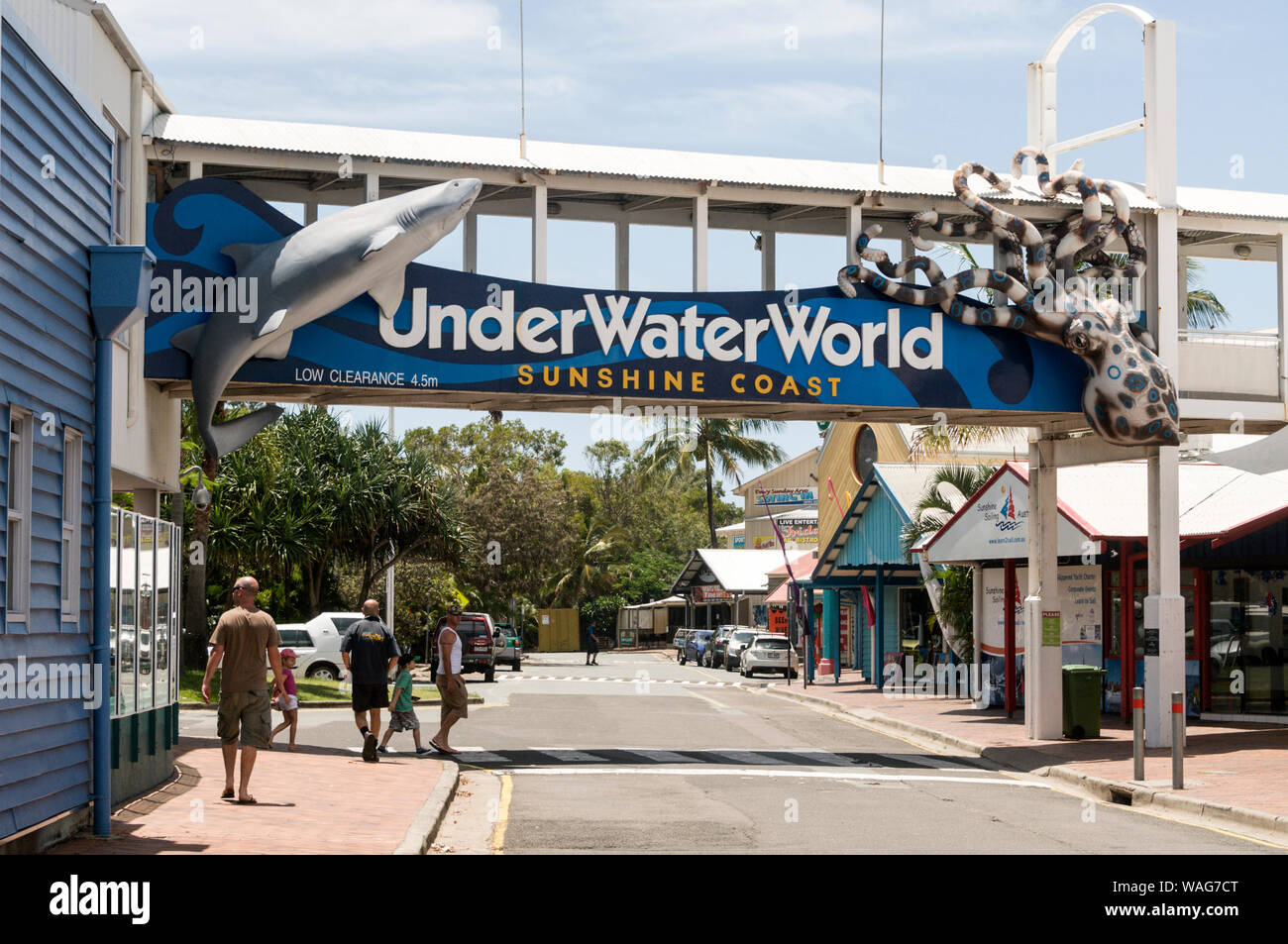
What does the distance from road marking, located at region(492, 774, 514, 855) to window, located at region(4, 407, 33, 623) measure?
366 cm

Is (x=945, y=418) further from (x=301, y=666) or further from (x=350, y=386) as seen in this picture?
(x=301, y=666)

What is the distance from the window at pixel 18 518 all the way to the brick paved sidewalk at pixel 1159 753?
10325mm

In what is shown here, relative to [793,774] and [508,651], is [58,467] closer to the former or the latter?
[793,774]

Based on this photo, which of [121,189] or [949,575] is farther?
[949,575]

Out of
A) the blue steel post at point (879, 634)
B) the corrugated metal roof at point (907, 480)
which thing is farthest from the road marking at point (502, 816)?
the blue steel post at point (879, 634)

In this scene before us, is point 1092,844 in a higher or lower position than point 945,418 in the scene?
lower

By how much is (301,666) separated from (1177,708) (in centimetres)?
2342

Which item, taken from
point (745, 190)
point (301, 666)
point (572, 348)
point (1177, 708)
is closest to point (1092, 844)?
point (1177, 708)

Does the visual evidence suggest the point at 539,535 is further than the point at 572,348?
Yes

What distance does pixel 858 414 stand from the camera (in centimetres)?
1936

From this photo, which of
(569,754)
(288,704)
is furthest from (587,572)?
(288,704)

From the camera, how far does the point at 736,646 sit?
1993 inches

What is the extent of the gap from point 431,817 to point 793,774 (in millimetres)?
6161

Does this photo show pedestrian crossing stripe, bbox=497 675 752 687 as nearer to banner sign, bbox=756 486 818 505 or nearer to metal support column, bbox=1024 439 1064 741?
metal support column, bbox=1024 439 1064 741
